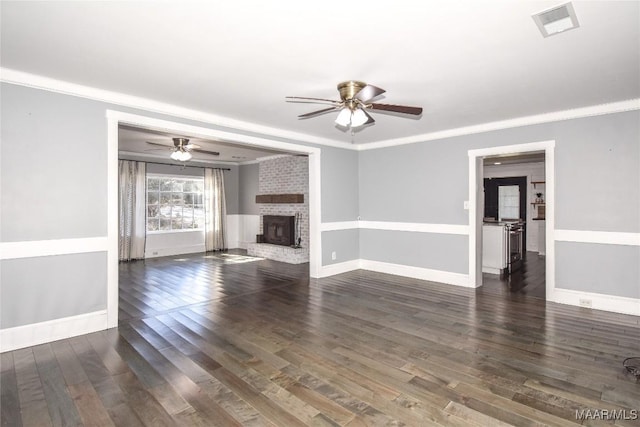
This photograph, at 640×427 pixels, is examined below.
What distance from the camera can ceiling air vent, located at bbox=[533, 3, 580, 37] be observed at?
2059 mm

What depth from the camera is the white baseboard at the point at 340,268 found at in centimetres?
596

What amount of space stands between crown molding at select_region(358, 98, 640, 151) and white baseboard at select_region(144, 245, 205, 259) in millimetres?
5683

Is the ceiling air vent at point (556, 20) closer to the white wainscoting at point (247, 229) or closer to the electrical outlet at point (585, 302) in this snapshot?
the electrical outlet at point (585, 302)

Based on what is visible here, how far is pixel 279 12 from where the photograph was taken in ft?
6.82

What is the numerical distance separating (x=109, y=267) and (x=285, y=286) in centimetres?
249

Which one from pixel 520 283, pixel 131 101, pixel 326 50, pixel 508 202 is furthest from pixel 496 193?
pixel 131 101

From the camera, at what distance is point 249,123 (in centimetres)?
482

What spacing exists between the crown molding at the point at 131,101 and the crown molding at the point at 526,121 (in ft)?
6.27

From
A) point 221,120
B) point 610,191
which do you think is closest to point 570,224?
point 610,191

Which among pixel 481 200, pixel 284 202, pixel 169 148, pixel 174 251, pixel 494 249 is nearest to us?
pixel 481 200

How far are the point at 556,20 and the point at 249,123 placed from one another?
368cm

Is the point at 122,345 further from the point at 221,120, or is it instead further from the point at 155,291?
the point at 221,120

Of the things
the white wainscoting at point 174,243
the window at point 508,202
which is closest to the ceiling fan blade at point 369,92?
the white wainscoting at point 174,243

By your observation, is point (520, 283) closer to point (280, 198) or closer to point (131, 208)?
point (280, 198)
